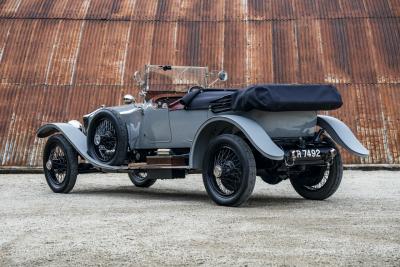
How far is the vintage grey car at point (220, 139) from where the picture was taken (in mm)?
8305


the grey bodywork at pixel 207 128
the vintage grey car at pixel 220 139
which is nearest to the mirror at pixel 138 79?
the vintage grey car at pixel 220 139

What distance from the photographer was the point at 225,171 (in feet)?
27.9

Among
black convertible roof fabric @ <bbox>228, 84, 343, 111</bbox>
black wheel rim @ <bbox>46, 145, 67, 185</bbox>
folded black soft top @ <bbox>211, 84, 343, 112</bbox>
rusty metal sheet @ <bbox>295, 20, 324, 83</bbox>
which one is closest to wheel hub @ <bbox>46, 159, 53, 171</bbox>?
black wheel rim @ <bbox>46, 145, 67, 185</bbox>

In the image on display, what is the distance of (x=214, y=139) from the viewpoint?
862 cm

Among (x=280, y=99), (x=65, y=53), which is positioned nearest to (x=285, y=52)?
(x=65, y=53)

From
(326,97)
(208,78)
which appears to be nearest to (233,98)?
(326,97)

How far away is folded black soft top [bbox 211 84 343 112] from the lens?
26.9ft

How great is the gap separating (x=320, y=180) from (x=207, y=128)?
5.57 feet

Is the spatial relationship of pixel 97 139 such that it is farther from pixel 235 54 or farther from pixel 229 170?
pixel 235 54

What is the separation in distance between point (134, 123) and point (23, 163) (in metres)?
6.55

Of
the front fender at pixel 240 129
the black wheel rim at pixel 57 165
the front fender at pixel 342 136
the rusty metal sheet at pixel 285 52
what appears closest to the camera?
the front fender at pixel 240 129

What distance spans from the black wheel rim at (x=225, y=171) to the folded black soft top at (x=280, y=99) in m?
0.56

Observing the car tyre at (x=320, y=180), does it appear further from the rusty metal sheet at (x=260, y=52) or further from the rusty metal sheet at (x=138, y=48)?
the rusty metal sheet at (x=138, y=48)

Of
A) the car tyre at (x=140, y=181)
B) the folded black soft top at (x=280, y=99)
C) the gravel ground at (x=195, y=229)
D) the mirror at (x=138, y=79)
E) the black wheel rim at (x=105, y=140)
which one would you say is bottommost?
the gravel ground at (x=195, y=229)
